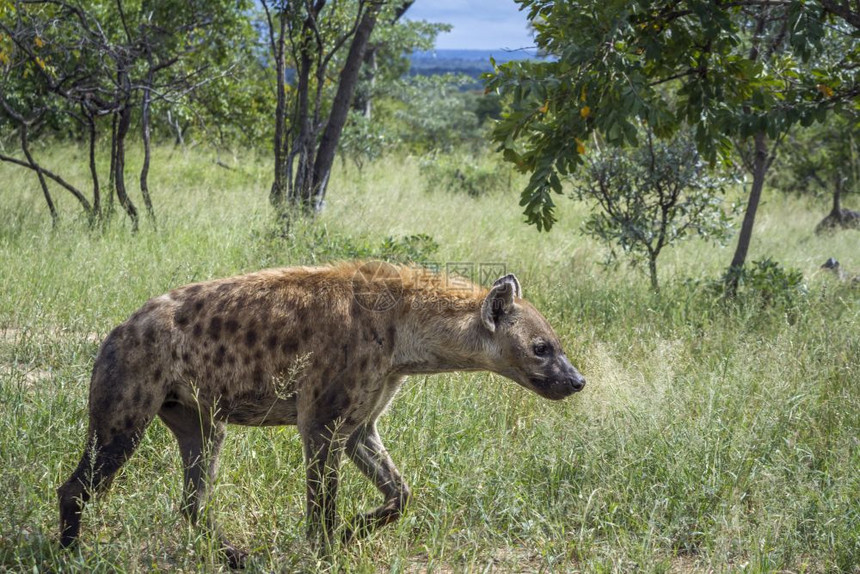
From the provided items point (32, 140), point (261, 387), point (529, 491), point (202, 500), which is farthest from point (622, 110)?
point (32, 140)

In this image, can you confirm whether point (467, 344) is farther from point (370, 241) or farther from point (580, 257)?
point (580, 257)

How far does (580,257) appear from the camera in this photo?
328 inches

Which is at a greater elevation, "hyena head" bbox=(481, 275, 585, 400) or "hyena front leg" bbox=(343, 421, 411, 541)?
"hyena head" bbox=(481, 275, 585, 400)

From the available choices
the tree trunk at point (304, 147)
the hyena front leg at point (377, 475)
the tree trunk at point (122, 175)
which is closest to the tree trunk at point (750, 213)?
the tree trunk at point (304, 147)

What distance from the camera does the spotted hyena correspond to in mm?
3027

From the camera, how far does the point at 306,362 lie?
3.16 meters

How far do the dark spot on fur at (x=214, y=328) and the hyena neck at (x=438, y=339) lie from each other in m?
0.67

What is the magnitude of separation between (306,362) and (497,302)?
0.77 meters

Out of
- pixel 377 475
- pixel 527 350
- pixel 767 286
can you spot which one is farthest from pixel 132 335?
pixel 767 286

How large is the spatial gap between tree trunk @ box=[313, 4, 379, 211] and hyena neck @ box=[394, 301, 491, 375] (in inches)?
192

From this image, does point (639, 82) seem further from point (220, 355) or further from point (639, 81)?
point (220, 355)

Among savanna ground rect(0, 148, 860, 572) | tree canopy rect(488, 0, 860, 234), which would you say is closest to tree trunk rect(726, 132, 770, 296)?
savanna ground rect(0, 148, 860, 572)

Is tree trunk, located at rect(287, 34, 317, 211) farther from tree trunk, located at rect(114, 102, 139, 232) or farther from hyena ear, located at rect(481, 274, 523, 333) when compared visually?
hyena ear, located at rect(481, 274, 523, 333)

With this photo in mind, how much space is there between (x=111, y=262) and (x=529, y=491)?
399 cm
